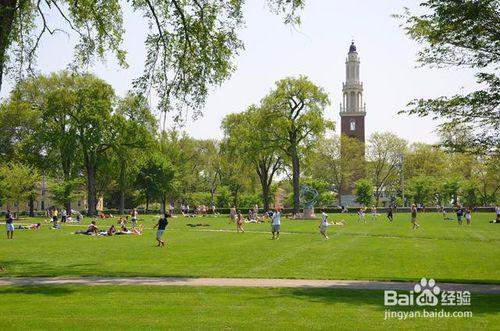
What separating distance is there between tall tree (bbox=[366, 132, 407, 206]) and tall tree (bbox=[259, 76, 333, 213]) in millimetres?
40375

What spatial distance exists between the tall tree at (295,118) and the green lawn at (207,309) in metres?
51.9

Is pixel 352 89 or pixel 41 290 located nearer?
pixel 41 290

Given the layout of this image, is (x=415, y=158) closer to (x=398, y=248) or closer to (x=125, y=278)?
(x=398, y=248)

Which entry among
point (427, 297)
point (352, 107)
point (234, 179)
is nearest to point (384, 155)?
point (352, 107)

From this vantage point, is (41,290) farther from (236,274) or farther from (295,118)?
(295,118)

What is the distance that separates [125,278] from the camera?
16984 mm

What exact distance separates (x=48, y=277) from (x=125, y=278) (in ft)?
8.46

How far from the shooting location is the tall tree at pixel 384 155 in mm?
104375

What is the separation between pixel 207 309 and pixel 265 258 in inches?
403

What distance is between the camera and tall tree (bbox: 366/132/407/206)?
104 m

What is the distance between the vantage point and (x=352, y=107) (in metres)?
122

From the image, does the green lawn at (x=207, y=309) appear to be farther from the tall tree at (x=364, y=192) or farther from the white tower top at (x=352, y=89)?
the white tower top at (x=352, y=89)

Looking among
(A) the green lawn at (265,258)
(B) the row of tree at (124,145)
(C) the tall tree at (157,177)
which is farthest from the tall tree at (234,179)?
(A) the green lawn at (265,258)

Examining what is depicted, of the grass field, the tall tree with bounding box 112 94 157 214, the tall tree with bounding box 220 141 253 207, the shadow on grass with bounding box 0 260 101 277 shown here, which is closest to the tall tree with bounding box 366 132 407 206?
the tall tree with bounding box 220 141 253 207
